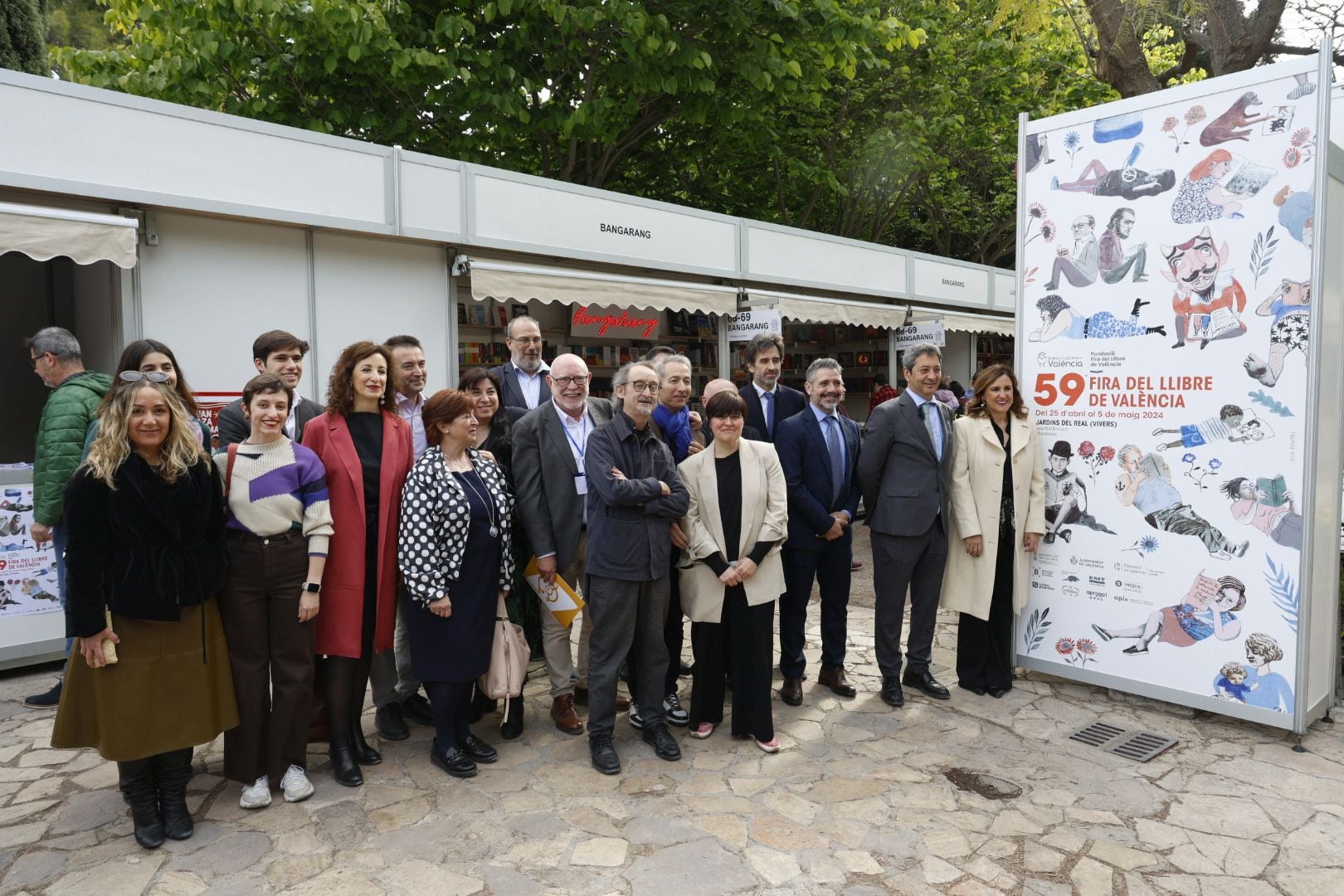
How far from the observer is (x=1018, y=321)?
4.85 m

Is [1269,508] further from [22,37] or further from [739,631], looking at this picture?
[22,37]

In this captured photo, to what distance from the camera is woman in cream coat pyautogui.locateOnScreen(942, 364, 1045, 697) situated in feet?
15.0

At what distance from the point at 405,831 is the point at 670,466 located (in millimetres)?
1765

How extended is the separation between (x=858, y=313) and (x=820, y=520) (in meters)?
6.49

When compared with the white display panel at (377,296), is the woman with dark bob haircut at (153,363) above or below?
below

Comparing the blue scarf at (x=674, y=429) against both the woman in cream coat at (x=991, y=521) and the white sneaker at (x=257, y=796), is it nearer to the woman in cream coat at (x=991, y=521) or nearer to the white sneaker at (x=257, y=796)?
the woman in cream coat at (x=991, y=521)

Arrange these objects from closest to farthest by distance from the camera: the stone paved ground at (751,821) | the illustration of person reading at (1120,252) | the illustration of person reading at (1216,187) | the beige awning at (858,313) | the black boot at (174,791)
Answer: the stone paved ground at (751,821) < the black boot at (174,791) < the illustration of person reading at (1216,187) < the illustration of person reading at (1120,252) < the beige awning at (858,313)

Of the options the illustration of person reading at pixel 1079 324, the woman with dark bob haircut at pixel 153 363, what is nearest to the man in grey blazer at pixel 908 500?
the illustration of person reading at pixel 1079 324

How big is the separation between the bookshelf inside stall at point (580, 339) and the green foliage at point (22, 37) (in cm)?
752

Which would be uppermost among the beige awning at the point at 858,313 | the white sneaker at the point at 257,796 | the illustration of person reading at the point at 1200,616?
the beige awning at the point at 858,313

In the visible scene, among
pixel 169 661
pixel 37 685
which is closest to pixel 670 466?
pixel 169 661

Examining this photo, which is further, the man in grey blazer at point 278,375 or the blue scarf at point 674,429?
the blue scarf at point 674,429

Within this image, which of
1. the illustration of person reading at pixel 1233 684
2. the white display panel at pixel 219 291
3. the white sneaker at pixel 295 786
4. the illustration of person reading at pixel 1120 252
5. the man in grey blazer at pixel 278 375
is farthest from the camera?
the white display panel at pixel 219 291

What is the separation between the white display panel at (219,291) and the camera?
5328mm
